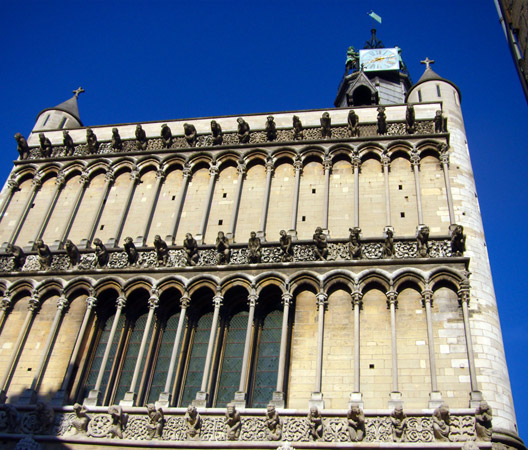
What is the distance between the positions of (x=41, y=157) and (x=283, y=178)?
A: 7.99 metres

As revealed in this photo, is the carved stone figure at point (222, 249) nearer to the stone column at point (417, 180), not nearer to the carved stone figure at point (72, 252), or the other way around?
the carved stone figure at point (72, 252)

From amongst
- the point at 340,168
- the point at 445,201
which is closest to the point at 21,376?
the point at 340,168

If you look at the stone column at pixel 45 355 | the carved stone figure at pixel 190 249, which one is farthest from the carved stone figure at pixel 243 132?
the stone column at pixel 45 355

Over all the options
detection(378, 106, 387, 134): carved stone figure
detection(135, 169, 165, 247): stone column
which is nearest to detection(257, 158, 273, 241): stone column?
detection(135, 169, 165, 247): stone column

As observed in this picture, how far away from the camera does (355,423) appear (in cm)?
1190

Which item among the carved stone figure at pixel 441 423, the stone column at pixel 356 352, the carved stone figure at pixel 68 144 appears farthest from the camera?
the carved stone figure at pixel 68 144

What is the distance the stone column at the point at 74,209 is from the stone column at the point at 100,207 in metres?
0.66

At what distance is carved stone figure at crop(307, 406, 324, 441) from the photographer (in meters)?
12.0

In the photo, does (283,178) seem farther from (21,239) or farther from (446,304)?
(21,239)

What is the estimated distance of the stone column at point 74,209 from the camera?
56.4ft

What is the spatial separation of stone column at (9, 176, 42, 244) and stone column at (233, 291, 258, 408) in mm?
7683

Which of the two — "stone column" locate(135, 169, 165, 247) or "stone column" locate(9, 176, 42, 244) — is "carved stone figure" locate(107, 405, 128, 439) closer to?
"stone column" locate(135, 169, 165, 247)

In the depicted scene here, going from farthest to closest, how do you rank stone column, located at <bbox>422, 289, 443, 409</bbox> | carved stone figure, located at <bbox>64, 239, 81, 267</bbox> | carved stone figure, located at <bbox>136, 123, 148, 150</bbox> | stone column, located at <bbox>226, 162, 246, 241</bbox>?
carved stone figure, located at <bbox>136, 123, 148, 150</bbox>
stone column, located at <bbox>226, 162, 246, 241</bbox>
carved stone figure, located at <bbox>64, 239, 81, 267</bbox>
stone column, located at <bbox>422, 289, 443, 409</bbox>

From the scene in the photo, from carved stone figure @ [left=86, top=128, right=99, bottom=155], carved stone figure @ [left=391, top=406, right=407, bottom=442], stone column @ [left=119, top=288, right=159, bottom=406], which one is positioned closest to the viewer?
carved stone figure @ [left=391, top=406, right=407, bottom=442]
